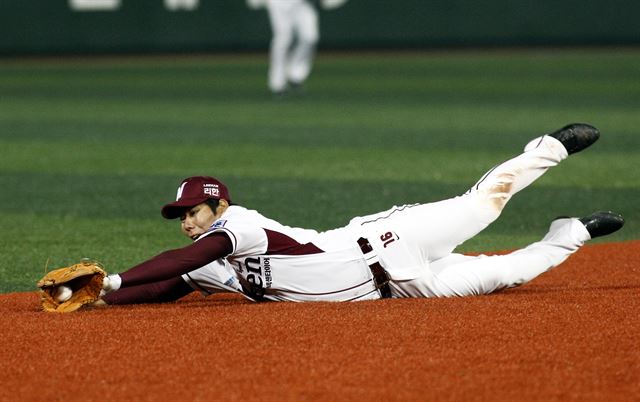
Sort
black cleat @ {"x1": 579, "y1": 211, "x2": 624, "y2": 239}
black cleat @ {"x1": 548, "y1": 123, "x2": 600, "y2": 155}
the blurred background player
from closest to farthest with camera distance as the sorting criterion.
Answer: black cleat @ {"x1": 579, "y1": 211, "x2": 624, "y2": 239}, black cleat @ {"x1": 548, "y1": 123, "x2": 600, "y2": 155}, the blurred background player

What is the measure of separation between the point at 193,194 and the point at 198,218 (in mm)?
116

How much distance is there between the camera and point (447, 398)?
4.07 meters

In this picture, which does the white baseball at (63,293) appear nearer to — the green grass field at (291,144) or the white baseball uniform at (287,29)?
the green grass field at (291,144)

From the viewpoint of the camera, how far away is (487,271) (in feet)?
19.1

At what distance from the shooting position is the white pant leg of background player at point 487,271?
5.80 metres

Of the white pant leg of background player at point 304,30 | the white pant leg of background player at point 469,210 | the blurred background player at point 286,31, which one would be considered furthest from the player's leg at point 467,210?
the white pant leg of background player at point 304,30

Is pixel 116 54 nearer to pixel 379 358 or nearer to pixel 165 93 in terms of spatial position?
pixel 165 93

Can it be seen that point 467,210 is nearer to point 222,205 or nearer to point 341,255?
point 341,255

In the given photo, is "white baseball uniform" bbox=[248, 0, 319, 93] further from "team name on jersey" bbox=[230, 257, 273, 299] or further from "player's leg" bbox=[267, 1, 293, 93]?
"team name on jersey" bbox=[230, 257, 273, 299]

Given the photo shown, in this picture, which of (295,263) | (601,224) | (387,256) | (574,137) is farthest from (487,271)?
(574,137)

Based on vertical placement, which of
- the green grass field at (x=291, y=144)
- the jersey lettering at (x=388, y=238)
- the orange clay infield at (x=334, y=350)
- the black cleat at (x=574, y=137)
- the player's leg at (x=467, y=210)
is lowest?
the green grass field at (x=291, y=144)

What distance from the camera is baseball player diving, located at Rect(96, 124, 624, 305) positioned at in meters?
5.48

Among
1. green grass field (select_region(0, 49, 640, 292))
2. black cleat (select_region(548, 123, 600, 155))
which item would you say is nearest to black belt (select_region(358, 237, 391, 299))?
black cleat (select_region(548, 123, 600, 155))

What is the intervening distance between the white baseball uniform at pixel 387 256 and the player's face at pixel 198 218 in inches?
3.2
